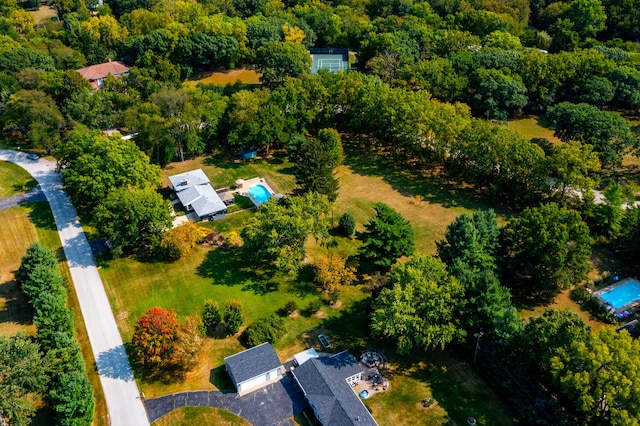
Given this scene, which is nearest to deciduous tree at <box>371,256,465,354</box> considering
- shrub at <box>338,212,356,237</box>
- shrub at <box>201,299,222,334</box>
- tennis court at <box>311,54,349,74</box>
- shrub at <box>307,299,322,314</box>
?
shrub at <box>307,299,322,314</box>

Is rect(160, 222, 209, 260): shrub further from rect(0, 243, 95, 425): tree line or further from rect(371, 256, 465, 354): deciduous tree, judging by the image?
rect(371, 256, 465, 354): deciduous tree

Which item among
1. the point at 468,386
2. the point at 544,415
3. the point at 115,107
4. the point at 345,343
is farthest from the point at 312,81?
the point at 544,415

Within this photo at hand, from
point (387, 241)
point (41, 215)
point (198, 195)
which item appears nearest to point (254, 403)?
point (387, 241)

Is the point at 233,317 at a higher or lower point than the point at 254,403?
higher

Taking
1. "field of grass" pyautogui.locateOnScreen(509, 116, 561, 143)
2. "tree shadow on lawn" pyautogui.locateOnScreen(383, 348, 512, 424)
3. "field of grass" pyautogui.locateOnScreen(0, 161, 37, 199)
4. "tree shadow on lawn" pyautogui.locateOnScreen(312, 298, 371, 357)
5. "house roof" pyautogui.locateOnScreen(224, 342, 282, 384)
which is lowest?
"tree shadow on lawn" pyautogui.locateOnScreen(383, 348, 512, 424)

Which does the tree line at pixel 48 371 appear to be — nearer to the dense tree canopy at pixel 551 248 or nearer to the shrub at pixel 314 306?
the shrub at pixel 314 306

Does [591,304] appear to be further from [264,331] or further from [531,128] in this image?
[531,128]
